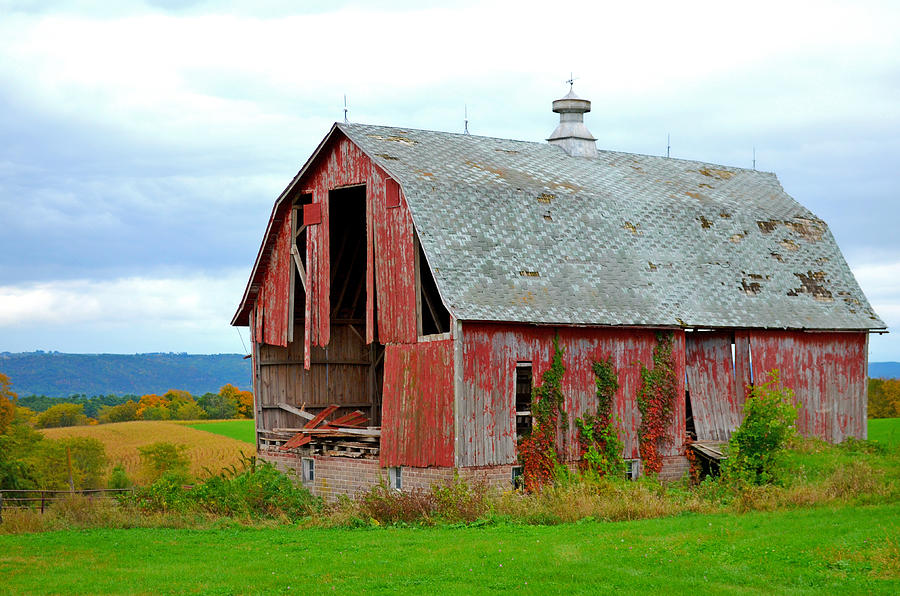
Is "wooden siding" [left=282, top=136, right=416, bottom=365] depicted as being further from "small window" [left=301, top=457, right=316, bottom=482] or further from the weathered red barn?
"small window" [left=301, top=457, right=316, bottom=482]

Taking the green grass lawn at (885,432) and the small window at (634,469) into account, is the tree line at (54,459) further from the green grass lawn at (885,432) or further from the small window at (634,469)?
the green grass lawn at (885,432)

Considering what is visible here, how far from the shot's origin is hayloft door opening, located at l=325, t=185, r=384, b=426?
1189 inches

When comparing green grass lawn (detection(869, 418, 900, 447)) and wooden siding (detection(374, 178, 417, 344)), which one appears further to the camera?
green grass lawn (detection(869, 418, 900, 447))

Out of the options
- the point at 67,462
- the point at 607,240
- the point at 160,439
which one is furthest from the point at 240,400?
the point at 607,240

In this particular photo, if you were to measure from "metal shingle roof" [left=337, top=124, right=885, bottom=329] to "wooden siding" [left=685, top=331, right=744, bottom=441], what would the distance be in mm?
981

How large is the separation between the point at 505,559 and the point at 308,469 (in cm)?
Answer: 1311

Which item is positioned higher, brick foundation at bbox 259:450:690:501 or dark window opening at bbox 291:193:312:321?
dark window opening at bbox 291:193:312:321

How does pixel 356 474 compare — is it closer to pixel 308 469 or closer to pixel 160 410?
pixel 308 469

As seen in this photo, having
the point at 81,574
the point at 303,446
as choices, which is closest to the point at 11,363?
the point at 303,446

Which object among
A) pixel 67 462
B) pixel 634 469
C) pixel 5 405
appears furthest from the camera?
pixel 5 405

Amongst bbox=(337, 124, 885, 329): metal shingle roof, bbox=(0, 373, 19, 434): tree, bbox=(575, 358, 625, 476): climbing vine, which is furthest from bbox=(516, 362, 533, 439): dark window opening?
bbox=(0, 373, 19, 434): tree

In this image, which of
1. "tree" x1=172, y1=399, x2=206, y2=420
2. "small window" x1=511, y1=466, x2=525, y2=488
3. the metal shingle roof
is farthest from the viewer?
"tree" x1=172, y1=399, x2=206, y2=420

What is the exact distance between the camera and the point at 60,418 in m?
73.5

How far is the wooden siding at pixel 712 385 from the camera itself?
88.9 ft
